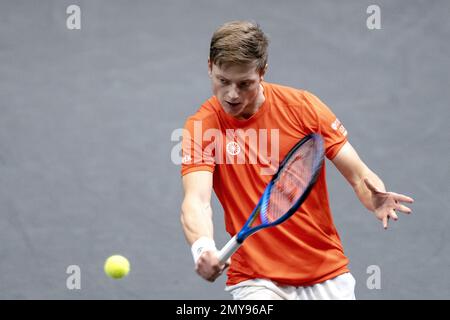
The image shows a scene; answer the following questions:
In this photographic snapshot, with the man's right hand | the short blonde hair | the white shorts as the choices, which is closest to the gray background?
the white shorts

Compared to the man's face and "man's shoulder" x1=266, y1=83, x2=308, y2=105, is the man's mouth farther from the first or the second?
"man's shoulder" x1=266, y1=83, x2=308, y2=105

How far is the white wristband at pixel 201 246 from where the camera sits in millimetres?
2414

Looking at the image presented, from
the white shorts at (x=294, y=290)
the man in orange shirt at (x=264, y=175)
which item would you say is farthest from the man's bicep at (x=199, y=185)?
the white shorts at (x=294, y=290)

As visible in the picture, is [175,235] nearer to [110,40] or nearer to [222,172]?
[110,40]

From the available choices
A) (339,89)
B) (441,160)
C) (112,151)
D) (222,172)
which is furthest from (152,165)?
(222,172)

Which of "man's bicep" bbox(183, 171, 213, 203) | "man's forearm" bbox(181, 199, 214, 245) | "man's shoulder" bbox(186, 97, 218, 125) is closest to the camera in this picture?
"man's forearm" bbox(181, 199, 214, 245)

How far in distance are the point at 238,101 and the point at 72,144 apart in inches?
90.1

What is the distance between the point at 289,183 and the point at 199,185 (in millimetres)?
268

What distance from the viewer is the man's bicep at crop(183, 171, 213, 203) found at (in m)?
2.65

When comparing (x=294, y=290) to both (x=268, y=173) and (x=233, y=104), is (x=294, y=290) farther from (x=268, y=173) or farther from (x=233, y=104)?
(x=233, y=104)

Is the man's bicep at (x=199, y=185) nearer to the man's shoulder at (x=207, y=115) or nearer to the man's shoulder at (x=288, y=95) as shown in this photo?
the man's shoulder at (x=207, y=115)

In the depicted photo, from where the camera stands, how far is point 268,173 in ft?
9.02

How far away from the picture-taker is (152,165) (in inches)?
187

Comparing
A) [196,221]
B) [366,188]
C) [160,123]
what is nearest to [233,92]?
[196,221]
